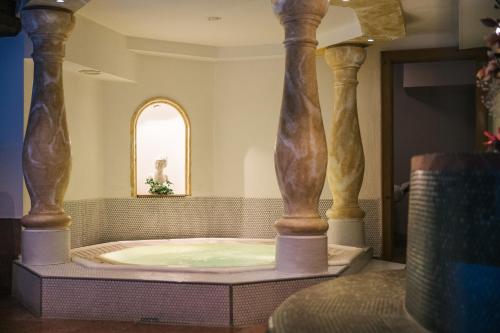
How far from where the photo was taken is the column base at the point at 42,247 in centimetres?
679

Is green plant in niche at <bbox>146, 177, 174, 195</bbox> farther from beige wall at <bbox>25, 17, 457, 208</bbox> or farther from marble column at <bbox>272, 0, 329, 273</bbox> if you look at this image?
marble column at <bbox>272, 0, 329, 273</bbox>

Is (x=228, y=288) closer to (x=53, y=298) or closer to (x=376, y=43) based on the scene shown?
(x=53, y=298)

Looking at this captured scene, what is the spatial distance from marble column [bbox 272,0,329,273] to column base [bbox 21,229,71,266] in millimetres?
2555

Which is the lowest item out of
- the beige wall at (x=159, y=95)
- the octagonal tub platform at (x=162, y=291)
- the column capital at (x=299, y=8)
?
the octagonal tub platform at (x=162, y=291)

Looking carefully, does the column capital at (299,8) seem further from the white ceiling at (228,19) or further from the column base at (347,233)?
the column base at (347,233)

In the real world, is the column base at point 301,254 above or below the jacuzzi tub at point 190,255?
above

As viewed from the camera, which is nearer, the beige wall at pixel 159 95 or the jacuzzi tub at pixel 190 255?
the jacuzzi tub at pixel 190 255

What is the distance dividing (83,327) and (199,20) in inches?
179

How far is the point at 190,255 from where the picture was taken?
802 centimetres

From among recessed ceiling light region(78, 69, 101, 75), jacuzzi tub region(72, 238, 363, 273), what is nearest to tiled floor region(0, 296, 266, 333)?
jacuzzi tub region(72, 238, 363, 273)

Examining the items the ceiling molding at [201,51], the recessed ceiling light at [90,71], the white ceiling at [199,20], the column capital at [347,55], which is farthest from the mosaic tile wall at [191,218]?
the white ceiling at [199,20]

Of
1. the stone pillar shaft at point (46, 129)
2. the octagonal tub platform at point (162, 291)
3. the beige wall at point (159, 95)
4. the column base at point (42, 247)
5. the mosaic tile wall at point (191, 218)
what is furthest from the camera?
the beige wall at point (159, 95)

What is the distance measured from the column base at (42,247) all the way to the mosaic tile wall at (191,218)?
2329 mm

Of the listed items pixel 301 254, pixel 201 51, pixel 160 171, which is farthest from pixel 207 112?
pixel 301 254
